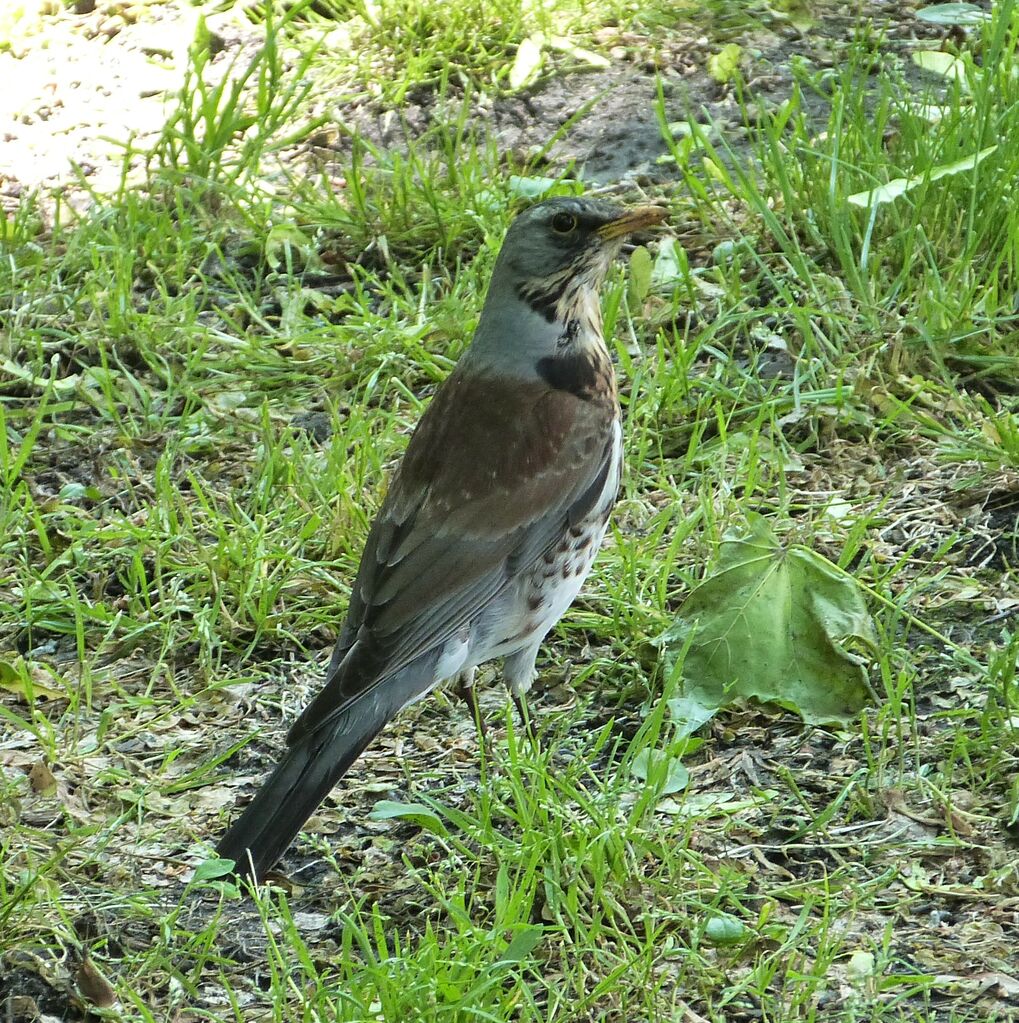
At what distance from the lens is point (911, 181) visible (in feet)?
16.4

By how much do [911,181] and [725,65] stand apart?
1477 millimetres

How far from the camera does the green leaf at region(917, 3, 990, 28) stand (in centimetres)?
611

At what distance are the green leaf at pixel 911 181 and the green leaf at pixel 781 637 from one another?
156 centimetres

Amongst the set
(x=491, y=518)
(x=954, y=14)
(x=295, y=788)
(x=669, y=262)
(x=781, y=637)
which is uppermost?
(x=954, y=14)

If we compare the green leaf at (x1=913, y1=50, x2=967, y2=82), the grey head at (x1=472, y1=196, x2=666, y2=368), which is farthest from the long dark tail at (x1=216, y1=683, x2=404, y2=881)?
the green leaf at (x1=913, y1=50, x2=967, y2=82)

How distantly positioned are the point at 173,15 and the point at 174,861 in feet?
14.8

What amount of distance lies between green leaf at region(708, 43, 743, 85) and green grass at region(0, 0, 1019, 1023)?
24 cm

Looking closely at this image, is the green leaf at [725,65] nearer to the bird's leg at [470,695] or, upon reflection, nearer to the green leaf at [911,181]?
the green leaf at [911,181]

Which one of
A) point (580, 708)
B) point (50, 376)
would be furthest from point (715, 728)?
point (50, 376)

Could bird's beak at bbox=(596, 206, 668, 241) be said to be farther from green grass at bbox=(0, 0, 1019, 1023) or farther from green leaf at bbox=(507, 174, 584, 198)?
green leaf at bbox=(507, 174, 584, 198)

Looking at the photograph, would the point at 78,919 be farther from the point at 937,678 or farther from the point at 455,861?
the point at 937,678

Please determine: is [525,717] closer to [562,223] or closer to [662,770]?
[662,770]

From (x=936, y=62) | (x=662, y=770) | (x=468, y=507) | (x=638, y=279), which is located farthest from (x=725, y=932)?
(x=936, y=62)

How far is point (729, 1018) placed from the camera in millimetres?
2977
